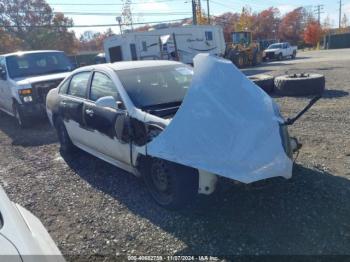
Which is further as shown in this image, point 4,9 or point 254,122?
point 4,9

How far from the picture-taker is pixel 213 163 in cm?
315

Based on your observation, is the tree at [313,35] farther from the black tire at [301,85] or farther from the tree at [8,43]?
the black tire at [301,85]

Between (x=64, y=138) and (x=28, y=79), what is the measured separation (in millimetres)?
3366

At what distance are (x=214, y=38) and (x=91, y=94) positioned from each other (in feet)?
74.9

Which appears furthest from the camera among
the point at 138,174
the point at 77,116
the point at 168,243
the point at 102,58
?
the point at 102,58

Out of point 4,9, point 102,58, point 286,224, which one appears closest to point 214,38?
point 102,58

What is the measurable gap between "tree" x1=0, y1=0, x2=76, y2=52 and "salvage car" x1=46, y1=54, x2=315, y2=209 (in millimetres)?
48572

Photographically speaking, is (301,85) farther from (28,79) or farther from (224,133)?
(28,79)

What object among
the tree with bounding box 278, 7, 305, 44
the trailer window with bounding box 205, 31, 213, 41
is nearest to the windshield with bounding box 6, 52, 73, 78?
the trailer window with bounding box 205, 31, 213, 41

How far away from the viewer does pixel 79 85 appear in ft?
17.7

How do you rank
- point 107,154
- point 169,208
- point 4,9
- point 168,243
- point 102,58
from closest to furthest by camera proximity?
point 168,243
point 169,208
point 107,154
point 102,58
point 4,9

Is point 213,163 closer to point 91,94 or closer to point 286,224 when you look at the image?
point 286,224

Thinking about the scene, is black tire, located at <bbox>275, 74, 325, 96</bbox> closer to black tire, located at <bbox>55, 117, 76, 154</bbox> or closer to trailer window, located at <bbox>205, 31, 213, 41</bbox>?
black tire, located at <bbox>55, 117, 76, 154</bbox>

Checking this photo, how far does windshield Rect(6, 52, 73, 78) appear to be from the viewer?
366 inches
